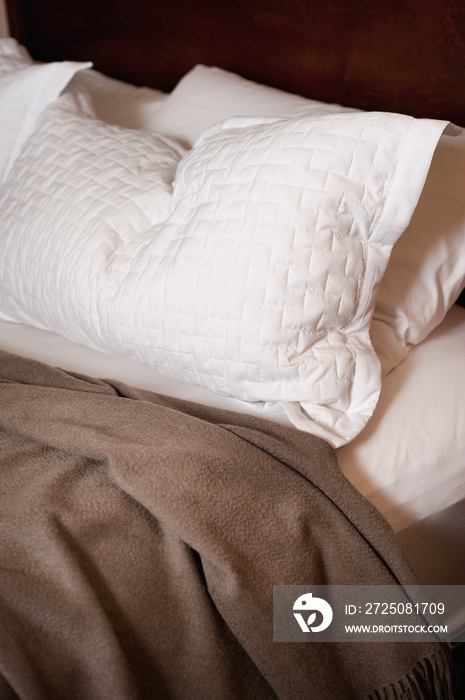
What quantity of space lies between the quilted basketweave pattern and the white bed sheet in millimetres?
48

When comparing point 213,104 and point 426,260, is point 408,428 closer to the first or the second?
point 426,260

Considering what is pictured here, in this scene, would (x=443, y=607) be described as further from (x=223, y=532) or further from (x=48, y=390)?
(x=48, y=390)

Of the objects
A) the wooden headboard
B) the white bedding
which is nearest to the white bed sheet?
the white bedding

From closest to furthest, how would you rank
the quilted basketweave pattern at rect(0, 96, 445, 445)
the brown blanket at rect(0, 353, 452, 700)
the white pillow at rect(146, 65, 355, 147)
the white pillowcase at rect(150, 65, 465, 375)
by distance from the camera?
the brown blanket at rect(0, 353, 452, 700), the quilted basketweave pattern at rect(0, 96, 445, 445), the white pillowcase at rect(150, 65, 465, 375), the white pillow at rect(146, 65, 355, 147)

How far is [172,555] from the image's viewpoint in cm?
59

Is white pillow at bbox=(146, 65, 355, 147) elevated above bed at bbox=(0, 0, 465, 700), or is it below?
above

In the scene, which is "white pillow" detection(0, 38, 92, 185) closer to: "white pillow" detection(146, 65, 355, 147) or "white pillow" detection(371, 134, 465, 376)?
"white pillow" detection(146, 65, 355, 147)

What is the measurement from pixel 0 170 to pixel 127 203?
1.72 feet

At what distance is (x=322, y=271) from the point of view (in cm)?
71

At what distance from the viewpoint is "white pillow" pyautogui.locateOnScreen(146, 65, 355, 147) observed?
1114mm

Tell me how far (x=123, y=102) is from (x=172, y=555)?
1.26m

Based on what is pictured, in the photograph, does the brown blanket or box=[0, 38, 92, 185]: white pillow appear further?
box=[0, 38, 92, 185]: white pillow

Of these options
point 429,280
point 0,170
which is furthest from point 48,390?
point 0,170

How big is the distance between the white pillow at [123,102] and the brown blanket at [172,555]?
0.92m
